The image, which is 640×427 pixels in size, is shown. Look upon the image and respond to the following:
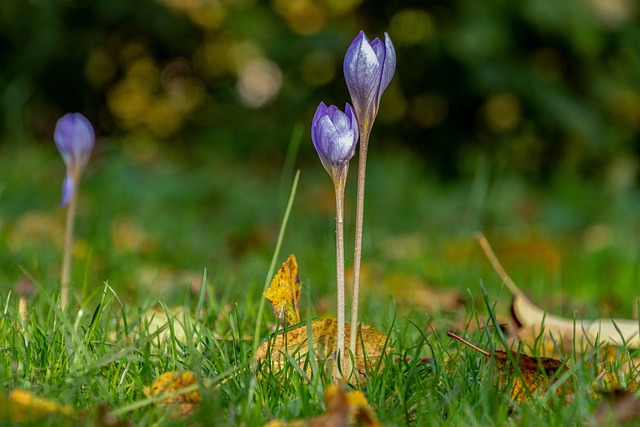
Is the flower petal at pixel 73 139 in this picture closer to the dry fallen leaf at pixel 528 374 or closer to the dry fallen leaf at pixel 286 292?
the dry fallen leaf at pixel 286 292

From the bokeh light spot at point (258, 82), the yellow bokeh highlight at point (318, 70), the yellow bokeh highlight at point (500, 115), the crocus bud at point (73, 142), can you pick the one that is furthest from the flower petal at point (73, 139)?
the yellow bokeh highlight at point (500, 115)

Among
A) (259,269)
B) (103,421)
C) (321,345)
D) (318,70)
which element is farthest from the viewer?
(318,70)

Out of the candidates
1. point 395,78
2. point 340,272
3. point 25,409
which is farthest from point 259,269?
point 395,78

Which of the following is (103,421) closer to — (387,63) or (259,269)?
(387,63)

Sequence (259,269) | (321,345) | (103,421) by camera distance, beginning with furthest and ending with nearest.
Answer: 1. (259,269)
2. (321,345)
3. (103,421)

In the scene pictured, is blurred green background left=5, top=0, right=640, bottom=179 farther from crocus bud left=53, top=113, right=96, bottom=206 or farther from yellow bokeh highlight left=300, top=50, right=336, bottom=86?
crocus bud left=53, top=113, right=96, bottom=206

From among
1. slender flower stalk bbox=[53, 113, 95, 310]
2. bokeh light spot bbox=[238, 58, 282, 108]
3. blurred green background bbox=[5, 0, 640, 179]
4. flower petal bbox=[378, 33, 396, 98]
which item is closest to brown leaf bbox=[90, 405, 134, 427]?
A: flower petal bbox=[378, 33, 396, 98]

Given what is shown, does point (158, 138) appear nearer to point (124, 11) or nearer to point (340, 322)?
point (124, 11)
